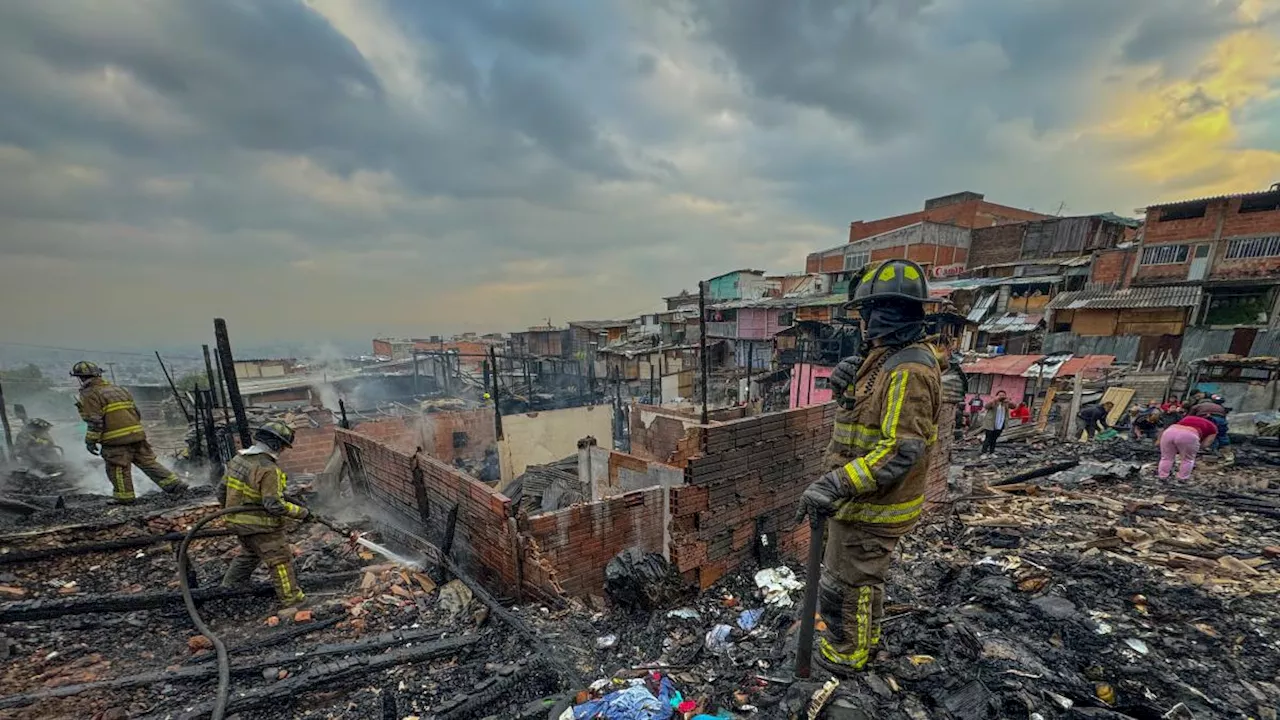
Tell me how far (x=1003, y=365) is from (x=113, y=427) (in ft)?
80.8

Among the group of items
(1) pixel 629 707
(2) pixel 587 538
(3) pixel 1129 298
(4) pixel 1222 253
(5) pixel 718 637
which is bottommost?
(5) pixel 718 637

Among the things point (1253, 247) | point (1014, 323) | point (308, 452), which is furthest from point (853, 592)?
point (1253, 247)

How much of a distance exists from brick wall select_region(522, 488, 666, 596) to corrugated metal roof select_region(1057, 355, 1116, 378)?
18.8 meters

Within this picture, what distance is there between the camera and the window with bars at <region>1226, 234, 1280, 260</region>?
57.1 feet

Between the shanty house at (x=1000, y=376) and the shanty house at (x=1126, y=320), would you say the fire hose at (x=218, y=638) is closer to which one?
the shanty house at (x=1000, y=376)

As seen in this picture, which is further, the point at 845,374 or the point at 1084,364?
the point at 1084,364

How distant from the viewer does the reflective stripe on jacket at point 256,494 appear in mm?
4215

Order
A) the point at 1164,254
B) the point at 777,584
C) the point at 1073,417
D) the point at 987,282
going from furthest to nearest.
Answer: the point at 987,282 → the point at 1164,254 → the point at 1073,417 → the point at 777,584

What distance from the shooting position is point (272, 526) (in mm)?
4254

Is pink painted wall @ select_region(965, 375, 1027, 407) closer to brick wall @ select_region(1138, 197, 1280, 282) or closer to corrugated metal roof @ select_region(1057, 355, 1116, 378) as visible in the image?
corrugated metal roof @ select_region(1057, 355, 1116, 378)

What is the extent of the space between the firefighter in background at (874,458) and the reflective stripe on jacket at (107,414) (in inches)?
359

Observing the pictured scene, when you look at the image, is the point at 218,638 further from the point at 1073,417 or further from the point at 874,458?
the point at 1073,417

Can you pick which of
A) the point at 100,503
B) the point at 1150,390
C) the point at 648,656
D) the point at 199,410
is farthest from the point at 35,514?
the point at 1150,390

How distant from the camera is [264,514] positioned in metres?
4.26
